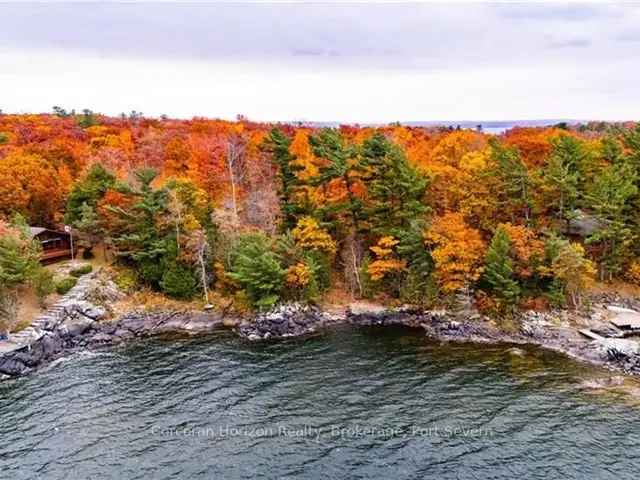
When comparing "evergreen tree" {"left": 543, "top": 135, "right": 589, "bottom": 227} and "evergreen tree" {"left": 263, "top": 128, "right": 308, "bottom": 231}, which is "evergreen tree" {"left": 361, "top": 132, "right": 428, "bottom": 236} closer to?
"evergreen tree" {"left": 263, "top": 128, "right": 308, "bottom": 231}

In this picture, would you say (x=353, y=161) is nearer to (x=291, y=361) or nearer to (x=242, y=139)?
(x=291, y=361)

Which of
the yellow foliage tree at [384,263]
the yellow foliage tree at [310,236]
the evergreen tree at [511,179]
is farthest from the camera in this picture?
the yellow foliage tree at [310,236]

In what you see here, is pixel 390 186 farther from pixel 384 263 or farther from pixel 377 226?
pixel 384 263

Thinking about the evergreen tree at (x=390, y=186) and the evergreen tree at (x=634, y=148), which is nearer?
the evergreen tree at (x=390, y=186)

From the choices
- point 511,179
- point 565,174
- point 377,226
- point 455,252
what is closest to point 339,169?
point 377,226

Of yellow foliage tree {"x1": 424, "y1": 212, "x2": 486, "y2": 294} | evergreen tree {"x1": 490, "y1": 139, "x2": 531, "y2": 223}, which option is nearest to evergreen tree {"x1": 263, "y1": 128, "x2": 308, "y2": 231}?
yellow foliage tree {"x1": 424, "y1": 212, "x2": 486, "y2": 294}

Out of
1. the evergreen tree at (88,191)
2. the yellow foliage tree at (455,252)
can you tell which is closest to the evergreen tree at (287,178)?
the yellow foliage tree at (455,252)

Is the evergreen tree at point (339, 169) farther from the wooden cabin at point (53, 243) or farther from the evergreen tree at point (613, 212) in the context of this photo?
the wooden cabin at point (53, 243)

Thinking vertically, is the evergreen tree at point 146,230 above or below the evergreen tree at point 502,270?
above

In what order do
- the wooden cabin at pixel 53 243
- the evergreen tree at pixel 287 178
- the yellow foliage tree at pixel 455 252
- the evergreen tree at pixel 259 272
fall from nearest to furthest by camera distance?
the yellow foliage tree at pixel 455 252
the evergreen tree at pixel 259 272
the evergreen tree at pixel 287 178
the wooden cabin at pixel 53 243
